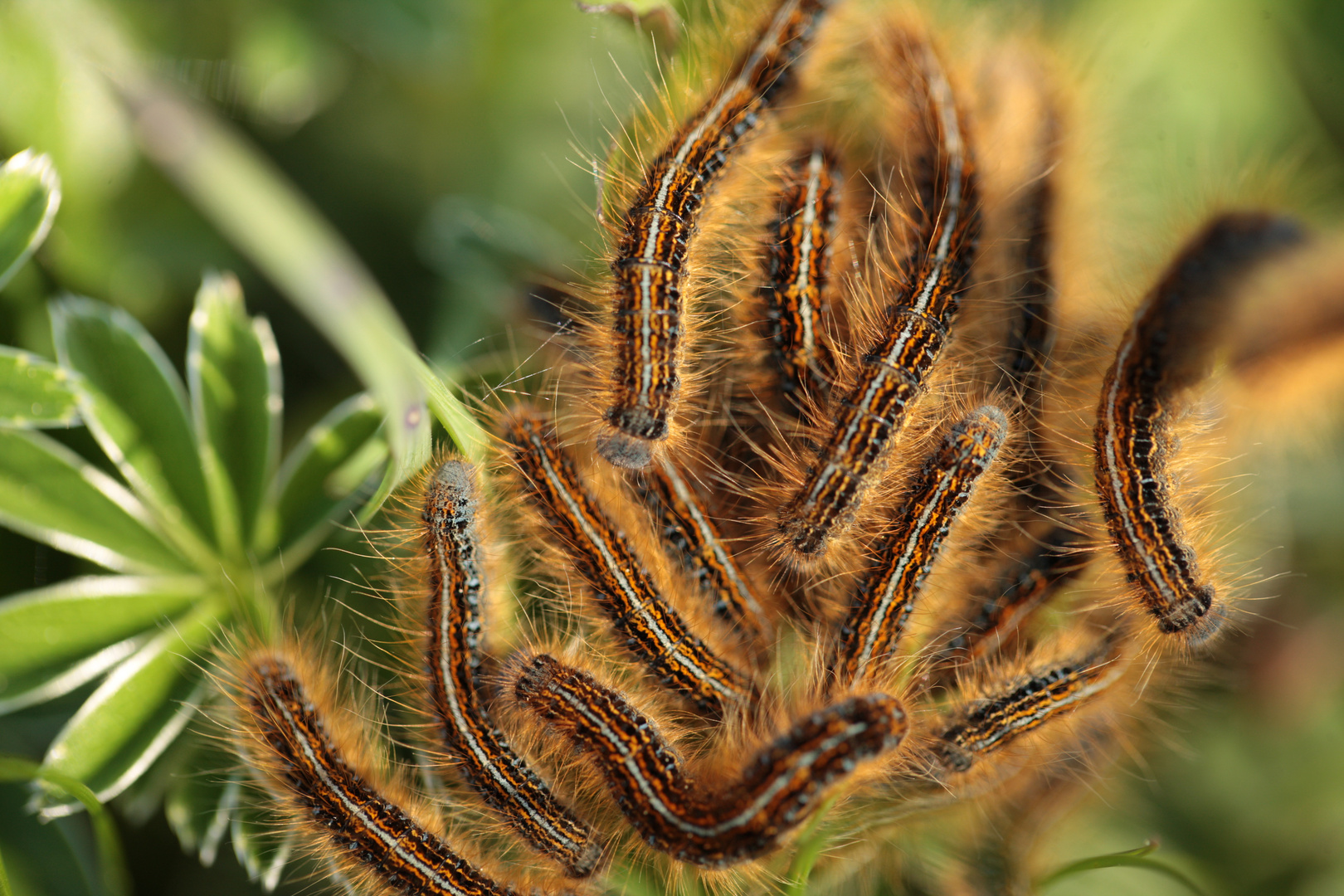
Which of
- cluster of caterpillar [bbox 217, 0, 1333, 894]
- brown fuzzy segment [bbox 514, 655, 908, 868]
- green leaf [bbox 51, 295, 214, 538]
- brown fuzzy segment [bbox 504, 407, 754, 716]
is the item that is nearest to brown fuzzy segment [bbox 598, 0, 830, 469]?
cluster of caterpillar [bbox 217, 0, 1333, 894]

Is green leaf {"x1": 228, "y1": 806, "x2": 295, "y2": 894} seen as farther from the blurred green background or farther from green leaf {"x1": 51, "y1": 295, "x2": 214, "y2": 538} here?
green leaf {"x1": 51, "y1": 295, "x2": 214, "y2": 538}

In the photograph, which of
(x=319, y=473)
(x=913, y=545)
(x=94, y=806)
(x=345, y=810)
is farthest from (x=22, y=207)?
(x=913, y=545)

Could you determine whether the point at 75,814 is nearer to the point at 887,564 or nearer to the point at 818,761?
the point at 818,761

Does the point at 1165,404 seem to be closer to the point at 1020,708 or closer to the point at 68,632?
the point at 1020,708

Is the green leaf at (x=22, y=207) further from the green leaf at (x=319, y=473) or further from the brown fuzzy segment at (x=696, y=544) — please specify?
the brown fuzzy segment at (x=696, y=544)

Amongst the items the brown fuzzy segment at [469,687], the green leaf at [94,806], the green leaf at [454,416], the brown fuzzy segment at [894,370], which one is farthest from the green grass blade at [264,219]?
the green leaf at [94,806]

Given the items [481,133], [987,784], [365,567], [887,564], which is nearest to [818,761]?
[887,564]

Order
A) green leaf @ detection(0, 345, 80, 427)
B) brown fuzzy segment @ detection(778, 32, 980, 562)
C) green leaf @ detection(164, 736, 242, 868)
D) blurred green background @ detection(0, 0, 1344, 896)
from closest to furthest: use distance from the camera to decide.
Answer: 1. brown fuzzy segment @ detection(778, 32, 980, 562)
2. green leaf @ detection(0, 345, 80, 427)
3. green leaf @ detection(164, 736, 242, 868)
4. blurred green background @ detection(0, 0, 1344, 896)
